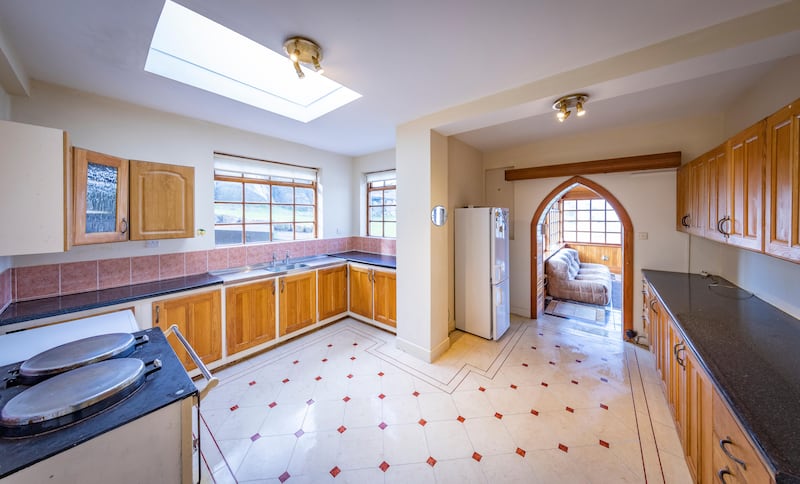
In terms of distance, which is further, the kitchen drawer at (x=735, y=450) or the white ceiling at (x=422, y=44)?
the white ceiling at (x=422, y=44)

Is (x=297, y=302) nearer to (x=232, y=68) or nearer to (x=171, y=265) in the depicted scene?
(x=171, y=265)

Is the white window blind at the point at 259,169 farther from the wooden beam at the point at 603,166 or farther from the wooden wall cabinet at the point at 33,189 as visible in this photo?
the wooden beam at the point at 603,166

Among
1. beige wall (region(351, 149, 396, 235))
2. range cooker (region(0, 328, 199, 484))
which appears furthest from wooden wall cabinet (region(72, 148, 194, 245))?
beige wall (region(351, 149, 396, 235))

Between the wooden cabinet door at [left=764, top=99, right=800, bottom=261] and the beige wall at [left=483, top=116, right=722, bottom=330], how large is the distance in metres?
1.71

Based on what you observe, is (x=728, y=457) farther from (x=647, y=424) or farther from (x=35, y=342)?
(x=35, y=342)

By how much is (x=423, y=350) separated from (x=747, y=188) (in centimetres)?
266


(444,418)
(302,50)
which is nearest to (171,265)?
(302,50)

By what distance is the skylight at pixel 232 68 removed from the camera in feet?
6.25

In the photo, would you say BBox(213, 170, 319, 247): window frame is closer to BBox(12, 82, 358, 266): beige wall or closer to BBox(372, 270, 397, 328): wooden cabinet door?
BBox(12, 82, 358, 266): beige wall

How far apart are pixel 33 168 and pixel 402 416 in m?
2.73

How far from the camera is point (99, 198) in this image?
2047 mm

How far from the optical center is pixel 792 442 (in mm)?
812

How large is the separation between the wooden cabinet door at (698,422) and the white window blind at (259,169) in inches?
167

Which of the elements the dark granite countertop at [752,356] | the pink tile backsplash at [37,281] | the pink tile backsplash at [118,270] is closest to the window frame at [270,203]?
the pink tile backsplash at [118,270]
